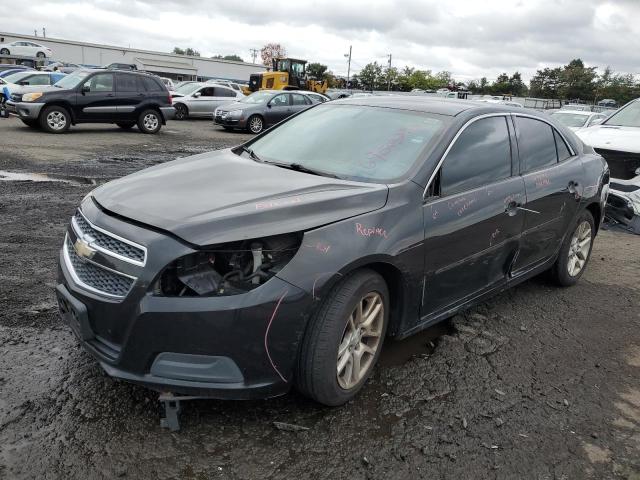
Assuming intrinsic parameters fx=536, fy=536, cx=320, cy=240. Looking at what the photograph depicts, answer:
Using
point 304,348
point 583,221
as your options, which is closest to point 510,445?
point 304,348

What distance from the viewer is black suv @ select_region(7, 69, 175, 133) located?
13602 mm

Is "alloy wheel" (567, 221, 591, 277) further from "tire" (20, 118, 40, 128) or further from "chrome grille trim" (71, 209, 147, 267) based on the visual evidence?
"tire" (20, 118, 40, 128)

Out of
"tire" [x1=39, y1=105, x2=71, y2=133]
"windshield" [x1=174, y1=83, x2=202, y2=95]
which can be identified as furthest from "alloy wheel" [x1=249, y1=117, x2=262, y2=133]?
"tire" [x1=39, y1=105, x2=71, y2=133]

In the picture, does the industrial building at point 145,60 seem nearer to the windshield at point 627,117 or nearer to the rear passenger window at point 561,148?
the windshield at point 627,117

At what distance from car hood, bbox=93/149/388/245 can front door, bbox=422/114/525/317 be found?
48cm

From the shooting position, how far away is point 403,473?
250 cm

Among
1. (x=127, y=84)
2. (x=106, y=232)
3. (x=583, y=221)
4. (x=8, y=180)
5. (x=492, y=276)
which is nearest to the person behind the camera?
(x=106, y=232)

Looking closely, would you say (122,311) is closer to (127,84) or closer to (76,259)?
(76,259)

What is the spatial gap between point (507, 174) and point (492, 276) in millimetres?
760

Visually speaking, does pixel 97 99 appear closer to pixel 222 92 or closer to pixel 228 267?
pixel 222 92

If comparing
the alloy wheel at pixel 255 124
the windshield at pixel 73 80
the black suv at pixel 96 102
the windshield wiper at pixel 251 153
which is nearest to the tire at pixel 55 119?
the black suv at pixel 96 102

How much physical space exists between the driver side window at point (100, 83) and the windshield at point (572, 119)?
38.5 feet

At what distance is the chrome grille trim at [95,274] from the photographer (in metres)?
2.48

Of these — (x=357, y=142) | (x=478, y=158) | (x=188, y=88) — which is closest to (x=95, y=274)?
(x=357, y=142)
